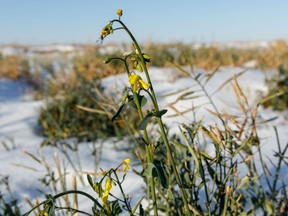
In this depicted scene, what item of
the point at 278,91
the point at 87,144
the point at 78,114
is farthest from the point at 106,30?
the point at 278,91

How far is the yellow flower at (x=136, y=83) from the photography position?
0.52 metres

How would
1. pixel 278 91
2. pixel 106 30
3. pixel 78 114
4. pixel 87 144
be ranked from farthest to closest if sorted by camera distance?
pixel 278 91 < pixel 78 114 < pixel 87 144 < pixel 106 30

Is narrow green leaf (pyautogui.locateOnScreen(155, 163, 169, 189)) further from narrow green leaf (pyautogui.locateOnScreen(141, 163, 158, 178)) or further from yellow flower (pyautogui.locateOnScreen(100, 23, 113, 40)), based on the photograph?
yellow flower (pyautogui.locateOnScreen(100, 23, 113, 40))

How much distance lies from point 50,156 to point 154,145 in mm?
1426

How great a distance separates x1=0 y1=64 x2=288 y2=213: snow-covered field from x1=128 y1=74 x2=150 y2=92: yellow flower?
302 millimetres

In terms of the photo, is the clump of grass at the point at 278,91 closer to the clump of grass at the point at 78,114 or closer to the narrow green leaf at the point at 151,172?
the clump of grass at the point at 78,114

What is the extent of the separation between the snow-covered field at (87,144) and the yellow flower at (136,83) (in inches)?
11.9

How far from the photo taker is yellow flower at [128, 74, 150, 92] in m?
0.52

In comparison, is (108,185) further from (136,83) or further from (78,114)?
(78,114)

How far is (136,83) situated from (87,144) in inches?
58.7

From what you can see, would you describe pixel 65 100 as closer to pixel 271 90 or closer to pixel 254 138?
pixel 271 90

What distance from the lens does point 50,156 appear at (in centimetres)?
192

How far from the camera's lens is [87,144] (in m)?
1.97

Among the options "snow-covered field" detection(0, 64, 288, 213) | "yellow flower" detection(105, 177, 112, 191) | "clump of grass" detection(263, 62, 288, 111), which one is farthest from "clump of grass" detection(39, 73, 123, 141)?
"yellow flower" detection(105, 177, 112, 191)
